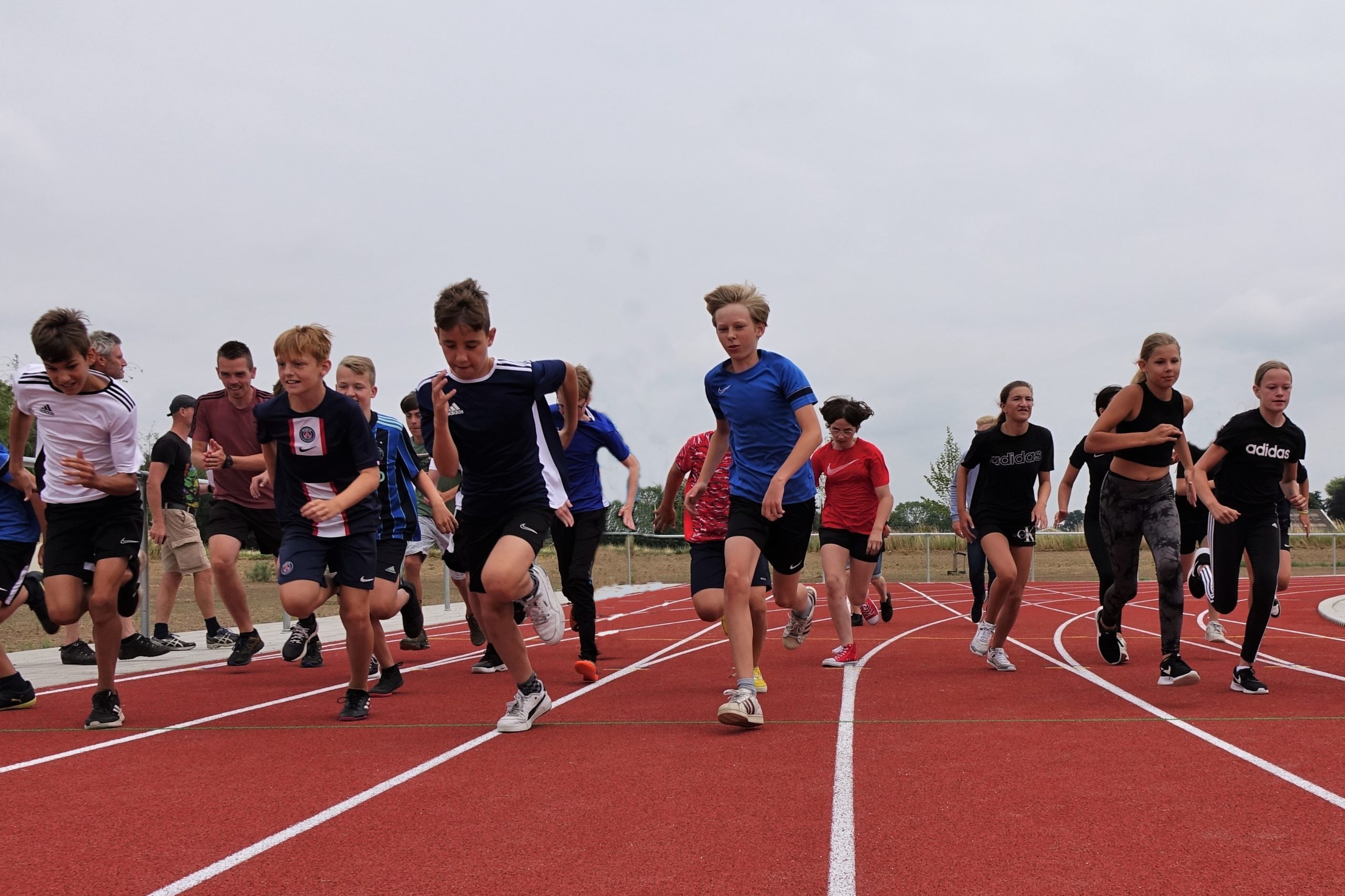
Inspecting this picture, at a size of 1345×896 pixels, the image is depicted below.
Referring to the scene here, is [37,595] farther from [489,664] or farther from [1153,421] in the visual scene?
[1153,421]

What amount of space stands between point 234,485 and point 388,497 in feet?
5.79

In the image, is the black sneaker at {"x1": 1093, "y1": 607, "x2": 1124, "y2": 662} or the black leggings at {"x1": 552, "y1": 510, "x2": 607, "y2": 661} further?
the black leggings at {"x1": 552, "y1": 510, "x2": 607, "y2": 661}

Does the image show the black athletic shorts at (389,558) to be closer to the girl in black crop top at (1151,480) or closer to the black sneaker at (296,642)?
the black sneaker at (296,642)

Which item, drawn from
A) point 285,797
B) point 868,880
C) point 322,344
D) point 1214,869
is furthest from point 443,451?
point 1214,869

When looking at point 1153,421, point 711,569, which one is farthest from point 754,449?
point 1153,421

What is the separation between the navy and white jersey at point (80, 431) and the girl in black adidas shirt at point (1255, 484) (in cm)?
567

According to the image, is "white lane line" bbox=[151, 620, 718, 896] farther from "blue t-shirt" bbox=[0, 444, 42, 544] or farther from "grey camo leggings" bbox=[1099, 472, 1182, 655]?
"grey camo leggings" bbox=[1099, 472, 1182, 655]

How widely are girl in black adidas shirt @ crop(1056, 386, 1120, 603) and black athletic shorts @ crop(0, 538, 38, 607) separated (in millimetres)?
6521

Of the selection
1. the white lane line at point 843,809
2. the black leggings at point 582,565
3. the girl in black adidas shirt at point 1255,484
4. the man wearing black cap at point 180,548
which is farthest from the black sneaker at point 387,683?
the girl in black adidas shirt at point 1255,484

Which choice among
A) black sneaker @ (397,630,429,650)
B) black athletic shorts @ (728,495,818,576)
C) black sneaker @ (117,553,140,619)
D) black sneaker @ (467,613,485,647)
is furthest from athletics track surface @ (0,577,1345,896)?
black sneaker @ (397,630,429,650)

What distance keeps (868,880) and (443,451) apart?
2.83 m

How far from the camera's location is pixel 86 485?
5.54 meters

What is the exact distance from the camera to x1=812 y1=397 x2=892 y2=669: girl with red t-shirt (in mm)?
8742

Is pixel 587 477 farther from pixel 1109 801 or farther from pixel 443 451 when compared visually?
pixel 1109 801
